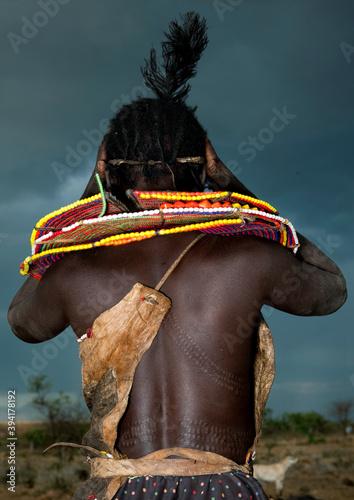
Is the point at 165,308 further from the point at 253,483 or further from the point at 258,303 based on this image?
the point at 253,483

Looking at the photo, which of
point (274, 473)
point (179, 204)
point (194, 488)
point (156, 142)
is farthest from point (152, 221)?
point (274, 473)

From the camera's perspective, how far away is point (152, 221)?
6.59 ft

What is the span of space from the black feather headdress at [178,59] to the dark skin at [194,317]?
0.75 metres

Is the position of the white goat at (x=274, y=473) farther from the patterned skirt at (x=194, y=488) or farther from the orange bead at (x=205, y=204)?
the orange bead at (x=205, y=204)

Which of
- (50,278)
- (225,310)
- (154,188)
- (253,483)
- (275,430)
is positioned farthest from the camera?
(275,430)

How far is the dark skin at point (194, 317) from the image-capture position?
1874mm

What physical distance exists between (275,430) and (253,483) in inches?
353

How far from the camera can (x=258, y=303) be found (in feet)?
6.66

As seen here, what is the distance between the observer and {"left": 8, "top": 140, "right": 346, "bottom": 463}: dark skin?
6.15 ft

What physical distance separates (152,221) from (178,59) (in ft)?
3.64

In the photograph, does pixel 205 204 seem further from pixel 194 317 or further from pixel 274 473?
pixel 274 473

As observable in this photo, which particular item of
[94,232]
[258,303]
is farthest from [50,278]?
[258,303]

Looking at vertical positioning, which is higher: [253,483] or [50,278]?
Result: [50,278]

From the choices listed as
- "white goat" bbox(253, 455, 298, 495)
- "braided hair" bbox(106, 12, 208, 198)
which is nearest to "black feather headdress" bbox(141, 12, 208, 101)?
"braided hair" bbox(106, 12, 208, 198)
